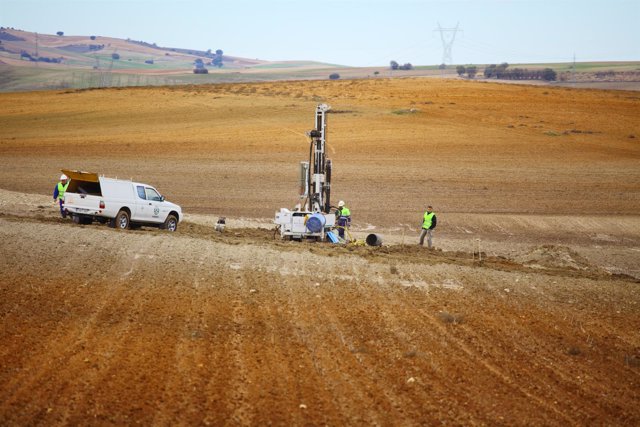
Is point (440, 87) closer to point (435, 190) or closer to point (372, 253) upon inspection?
point (435, 190)

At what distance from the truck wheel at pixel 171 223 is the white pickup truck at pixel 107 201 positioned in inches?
29.0

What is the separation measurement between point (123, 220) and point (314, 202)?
5919mm

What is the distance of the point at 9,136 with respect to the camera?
175 feet

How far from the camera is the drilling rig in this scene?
2298cm

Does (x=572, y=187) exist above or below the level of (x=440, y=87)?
below

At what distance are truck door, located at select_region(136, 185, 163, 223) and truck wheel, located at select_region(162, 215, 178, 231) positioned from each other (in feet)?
1.33

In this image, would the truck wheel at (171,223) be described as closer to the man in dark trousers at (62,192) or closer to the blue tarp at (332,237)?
the man in dark trousers at (62,192)

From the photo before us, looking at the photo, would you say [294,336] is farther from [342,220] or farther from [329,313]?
[342,220]

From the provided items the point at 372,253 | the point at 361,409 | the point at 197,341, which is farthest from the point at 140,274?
the point at 361,409

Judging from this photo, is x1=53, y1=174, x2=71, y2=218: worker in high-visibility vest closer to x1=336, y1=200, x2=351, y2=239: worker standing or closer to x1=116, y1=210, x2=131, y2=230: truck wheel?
x1=116, y1=210, x2=131, y2=230: truck wheel

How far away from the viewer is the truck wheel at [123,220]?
23.2 m

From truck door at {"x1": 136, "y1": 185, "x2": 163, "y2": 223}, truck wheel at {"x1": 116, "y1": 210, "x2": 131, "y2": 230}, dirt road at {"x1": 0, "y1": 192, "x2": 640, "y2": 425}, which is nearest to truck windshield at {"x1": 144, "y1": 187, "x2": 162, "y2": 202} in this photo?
truck door at {"x1": 136, "y1": 185, "x2": 163, "y2": 223}

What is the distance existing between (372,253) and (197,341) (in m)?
8.43

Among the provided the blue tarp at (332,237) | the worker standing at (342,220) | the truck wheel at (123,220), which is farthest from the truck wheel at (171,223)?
the blue tarp at (332,237)
